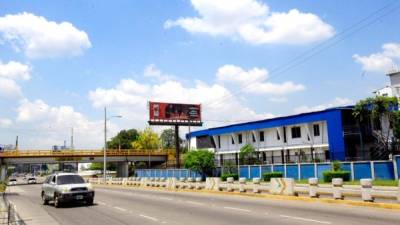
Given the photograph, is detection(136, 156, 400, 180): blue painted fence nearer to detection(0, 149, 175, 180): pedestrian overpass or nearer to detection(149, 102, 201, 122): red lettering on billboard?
detection(149, 102, 201, 122): red lettering on billboard

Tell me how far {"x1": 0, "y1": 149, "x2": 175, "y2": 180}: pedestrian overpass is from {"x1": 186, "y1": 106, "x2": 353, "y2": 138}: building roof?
Result: 67.9 ft

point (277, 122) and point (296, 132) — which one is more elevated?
point (277, 122)

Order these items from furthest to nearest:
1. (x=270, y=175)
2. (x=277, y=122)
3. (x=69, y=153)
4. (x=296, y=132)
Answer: (x=69, y=153) → (x=277, y=122) → (x=296, y=132) → (x=270, y=175)

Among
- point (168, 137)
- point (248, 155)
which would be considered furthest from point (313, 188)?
point (168, 137)

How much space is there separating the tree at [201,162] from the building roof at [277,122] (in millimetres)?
8838

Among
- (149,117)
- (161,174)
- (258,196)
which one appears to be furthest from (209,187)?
(149,117)

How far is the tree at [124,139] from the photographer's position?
5428 inches

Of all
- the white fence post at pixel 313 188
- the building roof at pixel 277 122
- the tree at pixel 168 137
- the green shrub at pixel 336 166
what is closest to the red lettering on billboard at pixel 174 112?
the building roof at pixel 277 122

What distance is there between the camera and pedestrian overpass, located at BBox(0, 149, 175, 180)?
264ft

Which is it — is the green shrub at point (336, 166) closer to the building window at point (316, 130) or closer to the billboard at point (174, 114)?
the building window at point (316, 130)

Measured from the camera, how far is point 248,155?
196 ft

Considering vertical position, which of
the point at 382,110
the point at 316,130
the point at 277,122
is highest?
the point at 277,122

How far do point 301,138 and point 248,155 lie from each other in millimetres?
7805

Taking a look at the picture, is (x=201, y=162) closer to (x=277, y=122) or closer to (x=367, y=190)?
(x=277, y=122)
